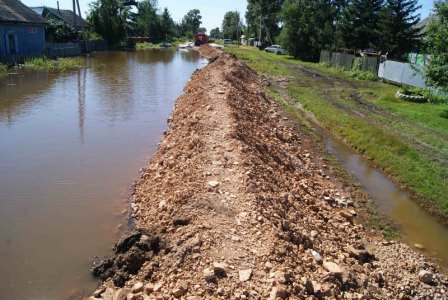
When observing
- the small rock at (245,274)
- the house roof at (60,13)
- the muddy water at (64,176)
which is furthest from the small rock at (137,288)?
the house roof at (60,13)

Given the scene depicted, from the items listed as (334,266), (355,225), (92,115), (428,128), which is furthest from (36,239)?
(428,128)

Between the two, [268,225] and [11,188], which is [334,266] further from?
[11,188]

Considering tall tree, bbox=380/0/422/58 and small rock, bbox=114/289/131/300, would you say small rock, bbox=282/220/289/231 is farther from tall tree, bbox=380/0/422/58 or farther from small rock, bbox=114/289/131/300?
tall tree, bbox=380/0/422/58

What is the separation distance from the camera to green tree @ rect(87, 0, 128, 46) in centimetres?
6806

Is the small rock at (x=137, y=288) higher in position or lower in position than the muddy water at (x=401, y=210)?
higher

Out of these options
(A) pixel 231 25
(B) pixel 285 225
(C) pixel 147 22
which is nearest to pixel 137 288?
(B) pixel 285 225

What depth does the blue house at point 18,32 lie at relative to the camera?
36.0 meters

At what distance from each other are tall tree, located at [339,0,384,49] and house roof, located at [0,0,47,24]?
32999mm

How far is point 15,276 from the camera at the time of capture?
7.25 metres

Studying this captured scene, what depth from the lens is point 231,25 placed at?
436ft

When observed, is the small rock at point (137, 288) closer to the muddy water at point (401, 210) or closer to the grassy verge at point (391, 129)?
the muddy water at point (401, 210)

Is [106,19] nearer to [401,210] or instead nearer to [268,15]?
[268,15]

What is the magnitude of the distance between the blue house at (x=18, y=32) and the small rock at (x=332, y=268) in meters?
35.7

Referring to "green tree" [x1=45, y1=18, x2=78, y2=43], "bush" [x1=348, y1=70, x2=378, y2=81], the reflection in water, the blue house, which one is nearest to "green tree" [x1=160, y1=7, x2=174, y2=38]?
"green tree" [x1=45, y1=18, x2=78, y2=43]
